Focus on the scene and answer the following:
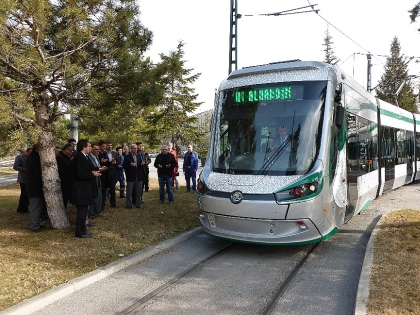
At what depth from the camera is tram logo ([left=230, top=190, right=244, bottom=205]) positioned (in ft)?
19.5

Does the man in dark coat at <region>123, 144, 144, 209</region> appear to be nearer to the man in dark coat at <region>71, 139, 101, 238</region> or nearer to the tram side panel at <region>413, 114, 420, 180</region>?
the man in dark coat at <region>71, 139, 101, 238</region>

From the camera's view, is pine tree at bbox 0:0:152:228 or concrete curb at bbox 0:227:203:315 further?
pine tree at bbox 0:0:152:228

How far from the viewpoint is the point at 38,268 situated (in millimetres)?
5375

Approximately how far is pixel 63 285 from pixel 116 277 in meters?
0.81

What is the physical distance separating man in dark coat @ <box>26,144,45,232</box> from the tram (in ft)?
11.3

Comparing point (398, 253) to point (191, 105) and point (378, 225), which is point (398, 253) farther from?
point (191, 105)

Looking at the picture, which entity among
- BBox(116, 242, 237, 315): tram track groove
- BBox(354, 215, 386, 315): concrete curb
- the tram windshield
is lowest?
→ BBox(116, 242, 237, 315): tram track groove

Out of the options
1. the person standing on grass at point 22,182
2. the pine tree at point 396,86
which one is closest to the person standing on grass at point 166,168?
the person standing on grass at point 22,182

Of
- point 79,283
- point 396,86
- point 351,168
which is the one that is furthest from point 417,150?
point 396,86

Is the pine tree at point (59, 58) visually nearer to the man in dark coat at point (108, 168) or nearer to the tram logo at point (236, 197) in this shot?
the man in dark coat at point (108, 168)

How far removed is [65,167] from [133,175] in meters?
2.42

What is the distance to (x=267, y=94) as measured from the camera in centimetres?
668

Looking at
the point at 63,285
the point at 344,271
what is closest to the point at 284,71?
the point at 344,271

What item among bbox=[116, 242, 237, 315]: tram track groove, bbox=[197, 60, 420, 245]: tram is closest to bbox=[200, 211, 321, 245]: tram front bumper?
bbox=[197, 60, 420, 245]: tram
